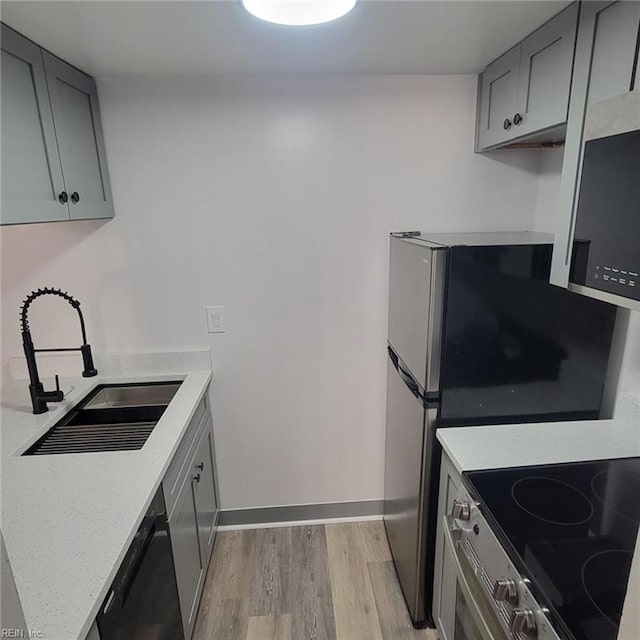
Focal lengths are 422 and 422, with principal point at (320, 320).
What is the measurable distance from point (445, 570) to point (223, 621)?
100 cm

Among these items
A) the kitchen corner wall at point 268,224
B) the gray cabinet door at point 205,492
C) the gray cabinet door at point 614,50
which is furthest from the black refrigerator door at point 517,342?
the gray cabinet door at point 205,492

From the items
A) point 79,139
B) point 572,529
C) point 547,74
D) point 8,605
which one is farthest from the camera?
point 79,139

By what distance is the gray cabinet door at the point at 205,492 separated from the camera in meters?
1.84

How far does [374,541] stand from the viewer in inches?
89.0

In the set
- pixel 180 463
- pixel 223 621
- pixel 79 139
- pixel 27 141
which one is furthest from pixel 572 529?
pixel 79 139

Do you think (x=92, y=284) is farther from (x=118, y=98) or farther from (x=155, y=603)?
(x=155, y=603)

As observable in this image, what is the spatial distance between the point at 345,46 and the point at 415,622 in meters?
2.28

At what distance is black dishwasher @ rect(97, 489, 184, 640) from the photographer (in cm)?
102

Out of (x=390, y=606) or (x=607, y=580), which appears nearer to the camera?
(x=607, y=580)

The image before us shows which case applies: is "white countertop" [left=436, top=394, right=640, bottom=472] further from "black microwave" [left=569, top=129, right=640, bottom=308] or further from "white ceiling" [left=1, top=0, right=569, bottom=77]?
"white ceiling" [left=1, top=0, right=569, bottom=77]

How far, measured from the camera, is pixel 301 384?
7.23 feet

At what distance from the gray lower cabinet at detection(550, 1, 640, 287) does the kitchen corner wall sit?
0.78 m

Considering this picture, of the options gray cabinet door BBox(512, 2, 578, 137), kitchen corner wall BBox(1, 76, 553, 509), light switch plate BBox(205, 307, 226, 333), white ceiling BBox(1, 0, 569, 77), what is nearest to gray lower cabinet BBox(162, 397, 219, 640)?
kitchen corner wall BBox(1, 76, 553, 509)

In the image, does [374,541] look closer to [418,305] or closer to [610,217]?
[418,305]
